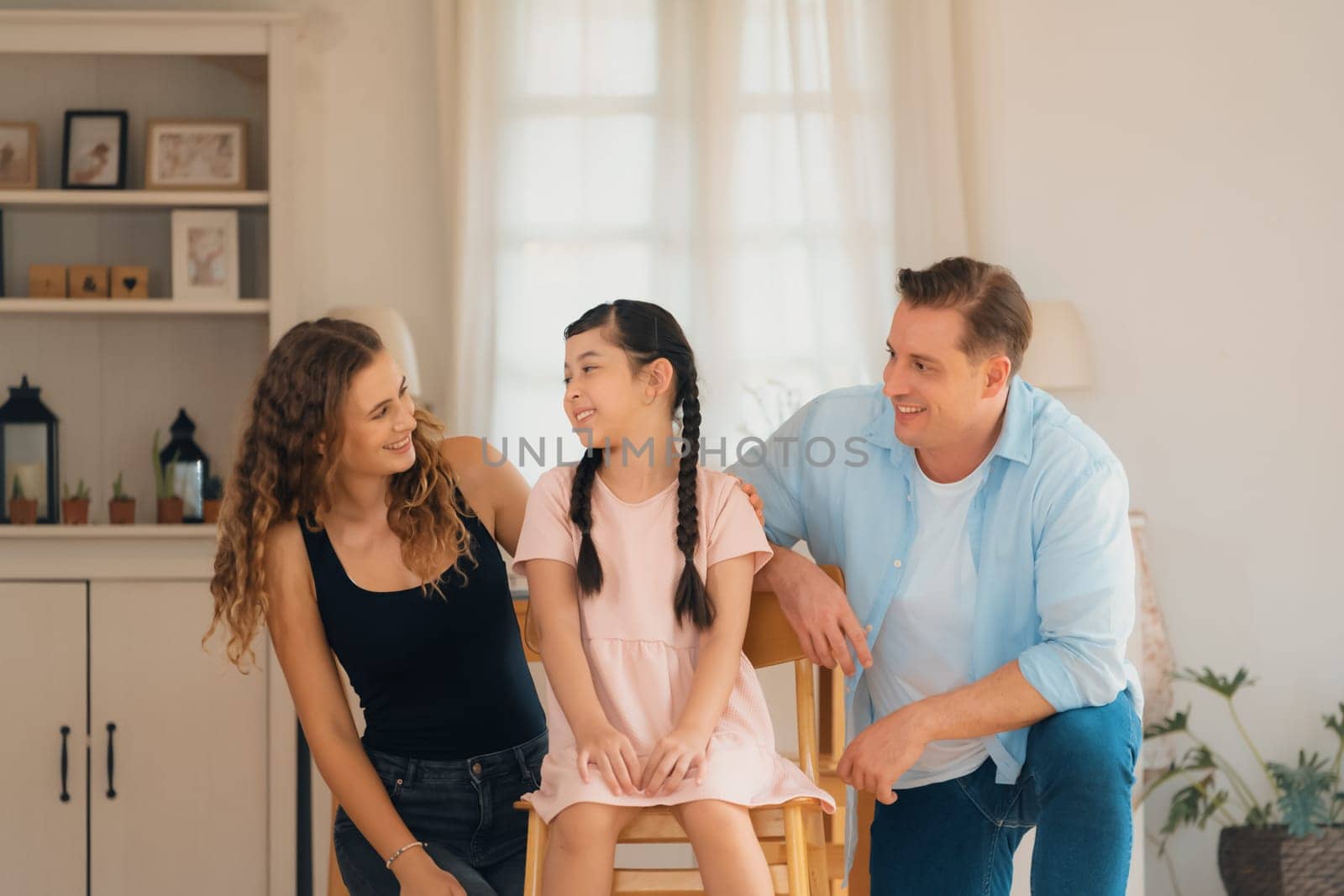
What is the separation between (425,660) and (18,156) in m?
2.22

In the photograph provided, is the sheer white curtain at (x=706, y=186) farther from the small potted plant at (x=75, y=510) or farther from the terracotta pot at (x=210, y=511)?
the small potted plant at (x=75, y=510)

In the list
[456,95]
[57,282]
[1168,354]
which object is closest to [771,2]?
[456,95]

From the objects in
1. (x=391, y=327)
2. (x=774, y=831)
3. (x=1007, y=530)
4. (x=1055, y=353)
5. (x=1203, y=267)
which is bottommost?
(x=774, y=831)

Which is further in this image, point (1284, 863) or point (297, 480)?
point (1284, 863)

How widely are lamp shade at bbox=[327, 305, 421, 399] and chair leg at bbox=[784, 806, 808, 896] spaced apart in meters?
1.71

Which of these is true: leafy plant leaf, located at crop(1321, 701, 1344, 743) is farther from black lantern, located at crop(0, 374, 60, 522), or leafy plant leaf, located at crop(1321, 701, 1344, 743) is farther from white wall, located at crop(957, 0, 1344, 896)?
black lantern, located at crop(0, 374, 60, 522)

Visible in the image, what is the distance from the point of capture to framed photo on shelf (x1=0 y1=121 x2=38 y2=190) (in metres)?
3.13

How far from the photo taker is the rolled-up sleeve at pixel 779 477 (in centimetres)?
197

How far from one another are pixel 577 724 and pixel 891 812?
2.04ft

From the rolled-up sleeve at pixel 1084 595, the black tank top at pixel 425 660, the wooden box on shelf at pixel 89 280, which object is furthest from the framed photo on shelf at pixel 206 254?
the rolled-up sleeve at pixel 1084 595

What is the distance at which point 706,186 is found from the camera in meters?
3.26

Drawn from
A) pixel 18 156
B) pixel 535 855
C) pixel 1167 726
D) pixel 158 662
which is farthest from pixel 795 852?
pixel 18 156

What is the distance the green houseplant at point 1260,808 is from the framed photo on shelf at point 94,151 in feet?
9.71

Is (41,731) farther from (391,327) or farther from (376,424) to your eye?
(376,424)
